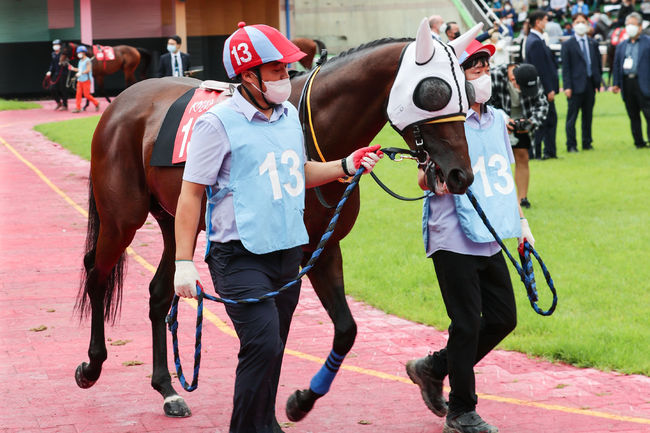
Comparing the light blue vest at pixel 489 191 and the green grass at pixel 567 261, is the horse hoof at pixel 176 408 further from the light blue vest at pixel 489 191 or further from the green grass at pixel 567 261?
the green grass at pixel 567 261

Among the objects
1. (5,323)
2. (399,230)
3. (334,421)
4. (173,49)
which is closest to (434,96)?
(334,421)

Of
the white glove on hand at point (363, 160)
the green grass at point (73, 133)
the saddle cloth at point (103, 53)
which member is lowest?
the green grass at point (73, 133)

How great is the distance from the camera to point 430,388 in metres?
5.18

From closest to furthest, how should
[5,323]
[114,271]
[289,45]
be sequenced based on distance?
[289,45] → [114,271] → [5,323]

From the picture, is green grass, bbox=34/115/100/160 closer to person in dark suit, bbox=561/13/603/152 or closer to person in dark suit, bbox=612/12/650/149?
person in dark suit, bbox=561/13/603/152

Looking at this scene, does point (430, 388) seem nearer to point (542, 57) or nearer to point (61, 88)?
point (542, 57)

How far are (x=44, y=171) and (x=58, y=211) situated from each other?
4.04 m

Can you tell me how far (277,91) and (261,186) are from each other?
0.42 meters

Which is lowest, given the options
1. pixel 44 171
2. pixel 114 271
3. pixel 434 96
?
pixel 44 171

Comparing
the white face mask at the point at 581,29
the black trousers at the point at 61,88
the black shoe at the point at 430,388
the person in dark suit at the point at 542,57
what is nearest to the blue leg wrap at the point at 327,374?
the black shoe at the point at 430,388

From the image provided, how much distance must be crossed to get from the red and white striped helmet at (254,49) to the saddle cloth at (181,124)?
45.7 inches

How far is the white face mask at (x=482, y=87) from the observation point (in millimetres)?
4855

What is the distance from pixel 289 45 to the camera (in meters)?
4.14

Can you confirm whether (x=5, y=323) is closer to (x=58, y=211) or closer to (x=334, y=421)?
(x=334, y=421)
